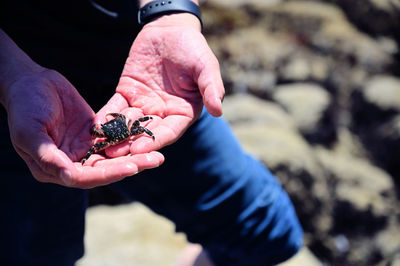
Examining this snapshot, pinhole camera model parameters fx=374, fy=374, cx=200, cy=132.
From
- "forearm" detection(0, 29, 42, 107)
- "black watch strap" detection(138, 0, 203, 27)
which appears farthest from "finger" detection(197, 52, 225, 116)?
"forearm" detection(0, 29, 42, 107)

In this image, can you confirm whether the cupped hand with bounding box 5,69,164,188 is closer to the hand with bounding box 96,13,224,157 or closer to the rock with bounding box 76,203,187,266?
the hand with bounding box 96,13,224,157

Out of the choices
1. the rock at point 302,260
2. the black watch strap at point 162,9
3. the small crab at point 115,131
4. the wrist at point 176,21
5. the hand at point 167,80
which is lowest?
the rock at point 302,260

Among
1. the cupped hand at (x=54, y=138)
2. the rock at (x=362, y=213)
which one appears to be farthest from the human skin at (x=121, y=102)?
the rock at (x=362, y=213)

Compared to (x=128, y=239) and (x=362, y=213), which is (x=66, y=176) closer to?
(x=128, y=239)

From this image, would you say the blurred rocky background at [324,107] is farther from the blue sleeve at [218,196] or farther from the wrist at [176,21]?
the wrist at [176,21]

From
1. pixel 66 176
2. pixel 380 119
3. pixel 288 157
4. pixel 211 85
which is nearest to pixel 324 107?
pixel 380 119
